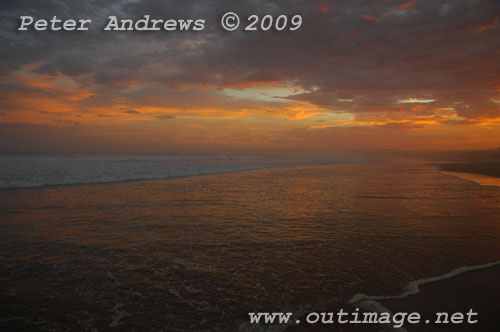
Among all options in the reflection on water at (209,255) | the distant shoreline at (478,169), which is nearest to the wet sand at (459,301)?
the reflection on water at (209,255)

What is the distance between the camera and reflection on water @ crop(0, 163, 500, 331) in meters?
4.77

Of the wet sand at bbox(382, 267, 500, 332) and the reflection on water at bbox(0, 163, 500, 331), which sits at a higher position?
the reflection on water at bbox(0, 163, 500, 331)

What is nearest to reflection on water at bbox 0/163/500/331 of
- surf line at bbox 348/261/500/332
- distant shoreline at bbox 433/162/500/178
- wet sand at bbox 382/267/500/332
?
surf line at bbox 348/261/500/332

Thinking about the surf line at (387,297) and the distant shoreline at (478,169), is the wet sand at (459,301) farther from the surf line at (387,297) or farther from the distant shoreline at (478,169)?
the distant shoreline at (478,169)

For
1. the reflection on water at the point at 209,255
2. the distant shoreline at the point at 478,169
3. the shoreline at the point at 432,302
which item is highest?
the distant shoreline at the point at 478,169

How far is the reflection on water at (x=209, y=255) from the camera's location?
15.6 feet

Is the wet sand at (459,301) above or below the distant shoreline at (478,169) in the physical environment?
below

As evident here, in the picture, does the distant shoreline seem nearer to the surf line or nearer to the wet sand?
the wet sand

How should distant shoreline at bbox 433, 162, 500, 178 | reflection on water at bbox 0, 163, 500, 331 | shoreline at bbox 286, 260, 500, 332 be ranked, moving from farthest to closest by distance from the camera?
distant shoreline at bbox 433, 162, 500, 178, reflection on water at bbox 0, 163, 500, 331, shoreline at bbox 286, 260, 500, 332

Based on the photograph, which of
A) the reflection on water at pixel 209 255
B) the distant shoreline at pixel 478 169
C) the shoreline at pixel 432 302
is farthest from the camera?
the distant shoreline at pixel 478 169

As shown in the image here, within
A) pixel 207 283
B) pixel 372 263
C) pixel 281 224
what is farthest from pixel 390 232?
pixel 207 283

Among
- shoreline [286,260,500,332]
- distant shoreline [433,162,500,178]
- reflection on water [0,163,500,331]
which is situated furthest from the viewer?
distant shoreline [433,162,500,178]

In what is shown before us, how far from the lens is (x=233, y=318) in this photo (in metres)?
4.50

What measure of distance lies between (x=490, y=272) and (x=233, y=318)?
5730 mm
